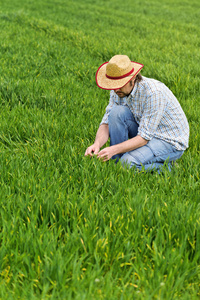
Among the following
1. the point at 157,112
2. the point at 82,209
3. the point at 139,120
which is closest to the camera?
the point at 82,209

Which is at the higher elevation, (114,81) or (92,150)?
(114,81)

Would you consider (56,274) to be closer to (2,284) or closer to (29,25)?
(2,284)

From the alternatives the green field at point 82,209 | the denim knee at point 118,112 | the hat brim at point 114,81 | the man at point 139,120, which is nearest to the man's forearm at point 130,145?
the man at point 139,120

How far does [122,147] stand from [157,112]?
40 cm

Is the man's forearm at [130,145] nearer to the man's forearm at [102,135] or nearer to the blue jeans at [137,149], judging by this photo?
the blue jeans at [137,149]

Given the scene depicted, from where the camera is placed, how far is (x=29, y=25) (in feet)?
31.9

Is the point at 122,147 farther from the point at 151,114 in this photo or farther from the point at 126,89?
the point at 126,89

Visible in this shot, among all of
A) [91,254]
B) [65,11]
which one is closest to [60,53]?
[91,254]

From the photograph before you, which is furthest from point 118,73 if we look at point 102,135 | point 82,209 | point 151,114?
point 82,209

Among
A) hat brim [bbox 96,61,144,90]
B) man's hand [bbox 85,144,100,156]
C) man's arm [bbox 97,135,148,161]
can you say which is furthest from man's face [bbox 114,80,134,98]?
man's hand [bbox 85,144,100,156]

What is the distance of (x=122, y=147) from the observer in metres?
2.72

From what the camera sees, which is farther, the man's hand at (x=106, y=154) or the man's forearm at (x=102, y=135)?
the man's forearm at (x=102, y=135)

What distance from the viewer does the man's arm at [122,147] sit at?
268cm

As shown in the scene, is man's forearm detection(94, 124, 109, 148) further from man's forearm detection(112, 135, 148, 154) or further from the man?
man's forearm detection(112, 135, 148, 154)
